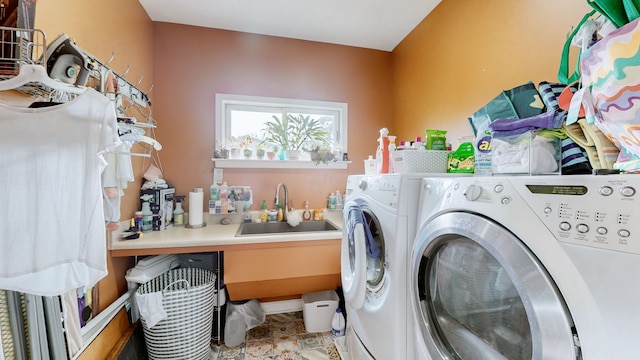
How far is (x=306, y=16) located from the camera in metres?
1.96

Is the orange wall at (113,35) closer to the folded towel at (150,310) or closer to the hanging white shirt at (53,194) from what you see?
the folded towel at (150,310)

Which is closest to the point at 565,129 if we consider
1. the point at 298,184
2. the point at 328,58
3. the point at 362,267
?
the point at 362,267

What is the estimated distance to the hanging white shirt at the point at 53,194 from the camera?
2.34 feet

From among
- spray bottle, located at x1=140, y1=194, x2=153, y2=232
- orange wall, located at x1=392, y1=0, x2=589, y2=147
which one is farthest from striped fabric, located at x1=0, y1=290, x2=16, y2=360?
orange wall, located at x1=392, y1=0, x2=589, y2=147

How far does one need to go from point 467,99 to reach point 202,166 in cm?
212

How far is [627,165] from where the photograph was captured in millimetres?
530

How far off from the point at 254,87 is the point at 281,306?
200 centimetres

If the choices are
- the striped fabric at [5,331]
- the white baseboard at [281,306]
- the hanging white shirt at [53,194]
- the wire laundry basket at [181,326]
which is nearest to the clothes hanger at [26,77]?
the hanging white shirt at [53,194]

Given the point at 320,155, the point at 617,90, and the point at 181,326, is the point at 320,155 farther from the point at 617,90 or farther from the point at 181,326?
the point at 617,90

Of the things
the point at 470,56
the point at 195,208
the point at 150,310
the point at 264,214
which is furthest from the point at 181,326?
the point at 470,56

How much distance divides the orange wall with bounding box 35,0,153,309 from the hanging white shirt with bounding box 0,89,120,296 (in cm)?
57

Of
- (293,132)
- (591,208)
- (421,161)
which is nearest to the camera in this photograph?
(591,208)

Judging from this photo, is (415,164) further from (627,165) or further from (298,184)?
(298,184)

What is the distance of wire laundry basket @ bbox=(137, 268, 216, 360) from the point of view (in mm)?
1479
